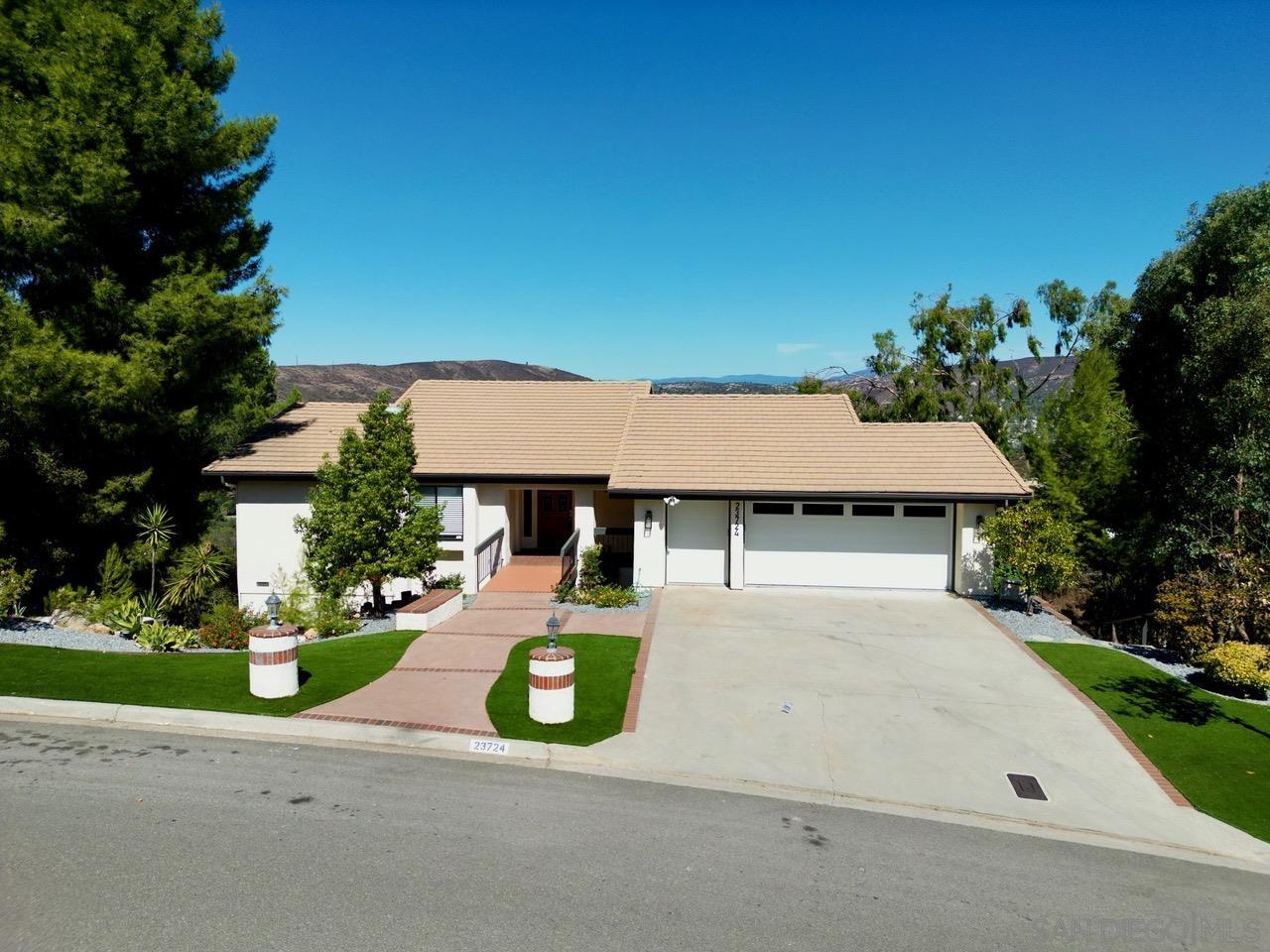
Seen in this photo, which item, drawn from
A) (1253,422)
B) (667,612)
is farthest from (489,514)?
(1253,422)

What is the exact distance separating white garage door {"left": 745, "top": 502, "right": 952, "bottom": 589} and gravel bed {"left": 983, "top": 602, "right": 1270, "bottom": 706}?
191cm

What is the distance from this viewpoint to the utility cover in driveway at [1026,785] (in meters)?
9.13

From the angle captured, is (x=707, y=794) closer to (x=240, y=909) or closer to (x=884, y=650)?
(x=240, y=909)

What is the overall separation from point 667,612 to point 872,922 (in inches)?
421

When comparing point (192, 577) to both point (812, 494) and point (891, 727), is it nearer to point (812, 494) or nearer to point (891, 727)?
point (812, 494)

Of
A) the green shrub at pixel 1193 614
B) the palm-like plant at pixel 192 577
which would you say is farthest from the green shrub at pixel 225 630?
the green shrub at pixel 1193 614

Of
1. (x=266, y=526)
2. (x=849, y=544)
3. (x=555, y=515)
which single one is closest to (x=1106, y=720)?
(x=849, y=544)

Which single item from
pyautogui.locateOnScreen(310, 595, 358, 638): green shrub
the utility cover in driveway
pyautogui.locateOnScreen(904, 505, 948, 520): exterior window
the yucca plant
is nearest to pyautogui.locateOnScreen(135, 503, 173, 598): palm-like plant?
the yucca plant

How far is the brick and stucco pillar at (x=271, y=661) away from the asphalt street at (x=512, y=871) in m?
1.90

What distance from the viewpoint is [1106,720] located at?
1153 centimetres

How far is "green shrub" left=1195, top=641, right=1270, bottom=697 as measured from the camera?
12.6 m

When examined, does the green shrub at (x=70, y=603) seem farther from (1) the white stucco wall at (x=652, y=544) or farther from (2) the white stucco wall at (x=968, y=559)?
(2) the white stucco wall at (x=968, y=559)

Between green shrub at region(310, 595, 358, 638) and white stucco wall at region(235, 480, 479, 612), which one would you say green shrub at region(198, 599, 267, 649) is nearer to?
green shrub at region(310, 595, 358, 638)

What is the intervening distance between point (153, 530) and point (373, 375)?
56.4 metres
